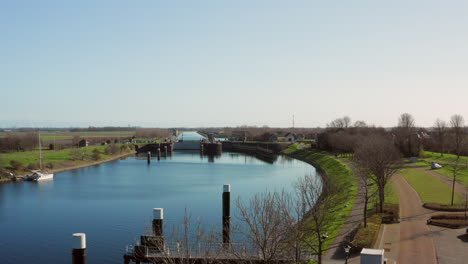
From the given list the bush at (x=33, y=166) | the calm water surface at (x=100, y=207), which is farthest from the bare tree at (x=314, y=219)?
the bush at (x=33, y=166)

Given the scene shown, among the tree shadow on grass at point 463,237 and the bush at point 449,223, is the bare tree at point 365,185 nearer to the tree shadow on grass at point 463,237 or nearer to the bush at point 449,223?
the bush at point 449,223

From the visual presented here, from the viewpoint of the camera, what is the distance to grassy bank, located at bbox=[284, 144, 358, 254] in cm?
3153

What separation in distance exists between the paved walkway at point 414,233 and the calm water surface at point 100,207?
12.1 meters

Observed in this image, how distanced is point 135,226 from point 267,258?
20.9 m

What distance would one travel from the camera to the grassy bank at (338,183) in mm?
31534

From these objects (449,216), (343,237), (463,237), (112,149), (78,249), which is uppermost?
(78,249)

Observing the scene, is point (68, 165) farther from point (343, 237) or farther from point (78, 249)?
point (78, 249)

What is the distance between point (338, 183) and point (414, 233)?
85.5 ft

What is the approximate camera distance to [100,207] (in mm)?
46656

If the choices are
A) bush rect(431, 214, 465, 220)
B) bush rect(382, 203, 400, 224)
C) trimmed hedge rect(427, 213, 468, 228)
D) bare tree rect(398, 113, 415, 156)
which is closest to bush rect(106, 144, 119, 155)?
bare tree rect(398, 113, 415, 156)

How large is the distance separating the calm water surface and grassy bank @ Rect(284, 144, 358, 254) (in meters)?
7.82

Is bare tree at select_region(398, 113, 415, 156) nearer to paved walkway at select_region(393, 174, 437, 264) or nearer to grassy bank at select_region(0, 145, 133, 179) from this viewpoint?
paved walkway at select_region(393, 174, 437, 264)

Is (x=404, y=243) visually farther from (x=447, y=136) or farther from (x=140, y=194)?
(x=447, y=136)

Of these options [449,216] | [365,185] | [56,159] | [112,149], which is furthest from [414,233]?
[112,149]
